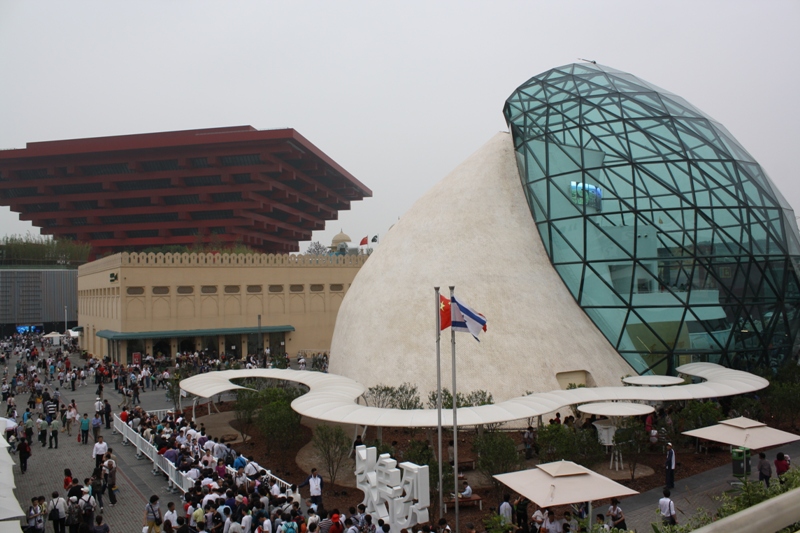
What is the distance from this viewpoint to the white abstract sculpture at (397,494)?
12336mm

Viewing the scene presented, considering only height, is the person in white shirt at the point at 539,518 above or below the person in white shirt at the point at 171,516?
below

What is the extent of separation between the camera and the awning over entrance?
42484 millimetres

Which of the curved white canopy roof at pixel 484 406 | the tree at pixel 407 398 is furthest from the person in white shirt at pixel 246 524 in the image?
the tree at pixel 407 398

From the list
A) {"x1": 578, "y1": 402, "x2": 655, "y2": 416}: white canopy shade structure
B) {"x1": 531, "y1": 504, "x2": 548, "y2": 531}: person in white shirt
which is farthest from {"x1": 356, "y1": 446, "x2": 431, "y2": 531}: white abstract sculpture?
{"x1": 578, "y1": 402, "x2": 655, "y2": 416}: white canopy shade structure

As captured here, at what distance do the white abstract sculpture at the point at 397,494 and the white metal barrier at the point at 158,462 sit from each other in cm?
285

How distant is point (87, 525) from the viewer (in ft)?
43.1

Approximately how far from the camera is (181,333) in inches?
1741

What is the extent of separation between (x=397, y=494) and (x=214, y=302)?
36.7 metres

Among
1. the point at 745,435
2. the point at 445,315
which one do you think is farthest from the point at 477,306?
the point at 745,435

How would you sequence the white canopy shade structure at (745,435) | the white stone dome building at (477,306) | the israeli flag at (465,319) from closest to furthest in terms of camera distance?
the israeli flag at (465,319)
the white canopy shade structure at (745,435)
the white stone dome building at (477,306)

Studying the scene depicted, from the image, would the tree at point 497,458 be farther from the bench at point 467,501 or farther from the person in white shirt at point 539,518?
the person in white shirt at point 539,518

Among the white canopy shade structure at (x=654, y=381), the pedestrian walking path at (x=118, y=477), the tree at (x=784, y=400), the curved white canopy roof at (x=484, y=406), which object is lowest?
the pedestrian walking path at (x=118, y=477)

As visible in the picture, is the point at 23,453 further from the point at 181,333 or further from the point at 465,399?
the point at 181,333

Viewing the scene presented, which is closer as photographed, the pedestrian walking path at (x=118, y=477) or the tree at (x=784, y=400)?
the pedestrian walking path at (x=118, y=477)
